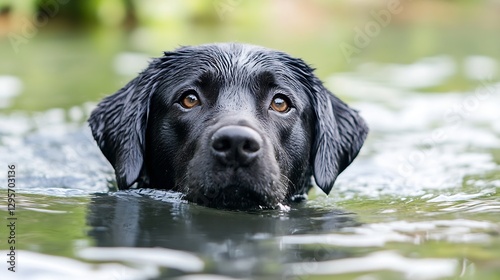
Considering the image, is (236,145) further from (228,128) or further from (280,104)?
(280,104)

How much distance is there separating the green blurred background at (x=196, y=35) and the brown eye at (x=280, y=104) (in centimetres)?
449

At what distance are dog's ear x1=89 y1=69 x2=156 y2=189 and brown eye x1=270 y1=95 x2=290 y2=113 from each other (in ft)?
2.80

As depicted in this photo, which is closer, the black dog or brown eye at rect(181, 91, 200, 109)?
the black dog

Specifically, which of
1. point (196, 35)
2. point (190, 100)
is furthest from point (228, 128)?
point (196, 35)

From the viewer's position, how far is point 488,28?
819 inches

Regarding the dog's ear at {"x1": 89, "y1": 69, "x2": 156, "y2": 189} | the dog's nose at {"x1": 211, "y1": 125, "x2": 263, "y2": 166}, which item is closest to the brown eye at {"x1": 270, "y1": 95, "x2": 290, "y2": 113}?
the dog's nose at {"x1": 211, "y1": 125, "x2": 263, "y2": 166}

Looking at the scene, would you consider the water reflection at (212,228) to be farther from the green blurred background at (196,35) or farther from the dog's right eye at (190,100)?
the green blurred background at (196,35)

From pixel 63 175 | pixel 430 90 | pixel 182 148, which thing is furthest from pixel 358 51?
pixel 182 148

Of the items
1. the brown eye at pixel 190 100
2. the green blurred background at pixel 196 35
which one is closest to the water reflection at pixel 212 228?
the brown eye at pixel 190 100

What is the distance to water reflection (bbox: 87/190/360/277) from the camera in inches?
143

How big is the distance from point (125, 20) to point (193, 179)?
16457 millimetres

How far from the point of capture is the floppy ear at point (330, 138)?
563cm

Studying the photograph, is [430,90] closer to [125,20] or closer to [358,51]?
[358,51]

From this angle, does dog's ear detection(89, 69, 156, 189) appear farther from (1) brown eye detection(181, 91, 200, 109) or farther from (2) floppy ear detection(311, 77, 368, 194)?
(2) floppy ear detection(311, 77, 368, 194)
